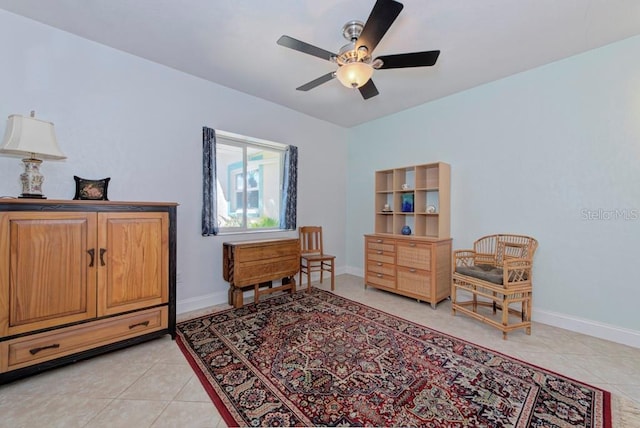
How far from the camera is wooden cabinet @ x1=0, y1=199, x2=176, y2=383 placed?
69.5 inches

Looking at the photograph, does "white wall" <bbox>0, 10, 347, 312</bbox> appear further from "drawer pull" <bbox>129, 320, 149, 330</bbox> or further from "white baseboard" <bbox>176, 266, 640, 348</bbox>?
"drawer pull" <bbox>129, 320, 149, 330</bbox>

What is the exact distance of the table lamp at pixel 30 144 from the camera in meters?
1.86

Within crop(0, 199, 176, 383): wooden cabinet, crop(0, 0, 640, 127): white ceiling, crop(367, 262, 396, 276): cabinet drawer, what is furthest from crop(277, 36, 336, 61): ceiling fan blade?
crop(367, 262, 396, 276): cabinet drawer

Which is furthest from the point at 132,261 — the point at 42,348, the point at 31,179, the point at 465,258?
the point at 465,258

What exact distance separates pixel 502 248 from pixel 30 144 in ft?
14.5

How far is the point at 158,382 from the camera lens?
1.83 metres

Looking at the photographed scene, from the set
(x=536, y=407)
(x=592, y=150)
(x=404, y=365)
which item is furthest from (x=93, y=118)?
(x=592, y=150)

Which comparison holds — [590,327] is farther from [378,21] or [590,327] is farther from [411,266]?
[378,21]

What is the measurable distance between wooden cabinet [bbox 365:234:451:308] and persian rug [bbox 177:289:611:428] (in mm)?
693

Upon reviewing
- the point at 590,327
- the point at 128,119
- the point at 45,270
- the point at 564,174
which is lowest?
the point at 590,327

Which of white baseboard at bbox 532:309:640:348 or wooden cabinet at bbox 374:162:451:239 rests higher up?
wooden cabinet at bbox 374:162:451:239

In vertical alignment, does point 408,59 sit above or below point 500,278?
above

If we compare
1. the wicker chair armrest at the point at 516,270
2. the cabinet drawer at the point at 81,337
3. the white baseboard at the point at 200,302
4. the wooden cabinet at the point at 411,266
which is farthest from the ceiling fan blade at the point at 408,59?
the white baseboard at the point at 200,302

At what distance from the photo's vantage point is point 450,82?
3221 millimetres
